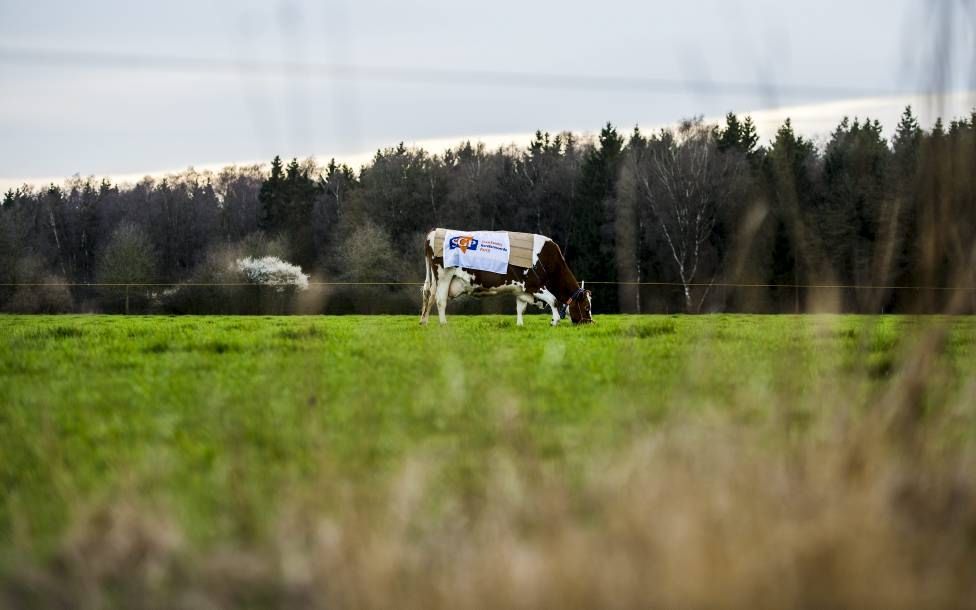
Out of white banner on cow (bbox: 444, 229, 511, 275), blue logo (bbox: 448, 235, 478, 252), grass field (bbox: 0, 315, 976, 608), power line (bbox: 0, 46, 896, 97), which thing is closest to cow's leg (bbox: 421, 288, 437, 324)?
white banner on cow (bbox: 444, 229, 511, 275)

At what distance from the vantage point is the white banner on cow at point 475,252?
53.5ft

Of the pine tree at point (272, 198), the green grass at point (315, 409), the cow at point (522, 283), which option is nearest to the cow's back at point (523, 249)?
the cow at point (522, 283)

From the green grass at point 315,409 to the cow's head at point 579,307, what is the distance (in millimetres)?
7509

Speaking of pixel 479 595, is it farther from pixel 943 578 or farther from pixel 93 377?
pixel 93 377

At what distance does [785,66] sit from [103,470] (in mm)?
3405

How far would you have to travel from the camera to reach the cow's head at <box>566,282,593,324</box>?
16688 millimetres

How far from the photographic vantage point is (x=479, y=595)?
224 cm

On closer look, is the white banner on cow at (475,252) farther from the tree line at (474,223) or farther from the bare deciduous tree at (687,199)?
the bare deciduous tree at (687,199)

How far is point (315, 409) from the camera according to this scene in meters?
4.71

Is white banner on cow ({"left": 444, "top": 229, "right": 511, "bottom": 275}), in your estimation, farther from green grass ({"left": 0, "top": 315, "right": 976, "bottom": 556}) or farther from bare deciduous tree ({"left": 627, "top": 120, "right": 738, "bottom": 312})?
bare deciduous tree ({"left": 627, "top": 120, "right": 738, "bottom": 312})

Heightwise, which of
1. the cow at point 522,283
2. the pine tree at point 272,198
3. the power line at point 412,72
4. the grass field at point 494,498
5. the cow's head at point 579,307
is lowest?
the grass field at point 494,498

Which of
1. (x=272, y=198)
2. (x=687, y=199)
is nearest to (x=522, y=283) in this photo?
(x=687, y=199)

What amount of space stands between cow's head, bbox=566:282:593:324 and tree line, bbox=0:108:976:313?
1446cm

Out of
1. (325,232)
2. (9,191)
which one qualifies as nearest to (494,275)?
(325,232)
